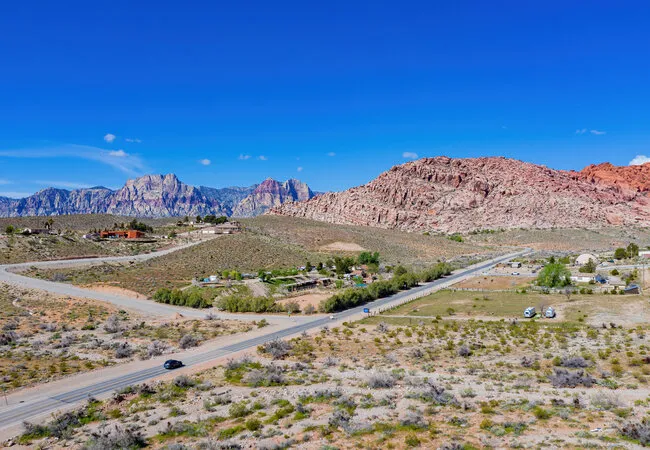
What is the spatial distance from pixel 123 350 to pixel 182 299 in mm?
19675

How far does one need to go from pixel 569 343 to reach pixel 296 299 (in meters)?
30.3

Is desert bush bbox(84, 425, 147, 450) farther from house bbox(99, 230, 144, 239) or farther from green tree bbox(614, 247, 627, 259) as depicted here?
green tree bbox(614, 247, 627, 259)

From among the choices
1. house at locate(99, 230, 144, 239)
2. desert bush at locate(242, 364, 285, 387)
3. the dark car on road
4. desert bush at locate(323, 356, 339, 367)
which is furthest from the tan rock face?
desert bush at locate(242, 364, 285, 387)

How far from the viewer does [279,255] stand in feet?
282

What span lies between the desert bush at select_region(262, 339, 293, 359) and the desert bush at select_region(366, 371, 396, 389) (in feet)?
27.6

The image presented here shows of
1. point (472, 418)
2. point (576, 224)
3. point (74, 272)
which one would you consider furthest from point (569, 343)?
point (576, 224)

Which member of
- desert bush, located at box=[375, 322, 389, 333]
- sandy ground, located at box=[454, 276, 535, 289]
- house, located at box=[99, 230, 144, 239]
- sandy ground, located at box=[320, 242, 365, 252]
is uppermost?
house, located at box=[99, 230, 144, 239]

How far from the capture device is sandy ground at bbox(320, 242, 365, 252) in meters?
104

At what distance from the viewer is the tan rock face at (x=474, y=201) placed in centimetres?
16350

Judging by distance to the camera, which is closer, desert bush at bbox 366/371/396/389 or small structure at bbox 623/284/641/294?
desert bush at bbox 366/371/396/389

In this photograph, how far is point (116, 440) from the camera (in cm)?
1600

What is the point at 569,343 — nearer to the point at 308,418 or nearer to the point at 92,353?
the point at 308,418

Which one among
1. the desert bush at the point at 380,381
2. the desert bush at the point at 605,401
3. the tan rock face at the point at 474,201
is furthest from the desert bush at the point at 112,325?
the tan rock face at the point at 474,201

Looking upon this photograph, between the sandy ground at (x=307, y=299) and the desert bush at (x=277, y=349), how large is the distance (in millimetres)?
17006
